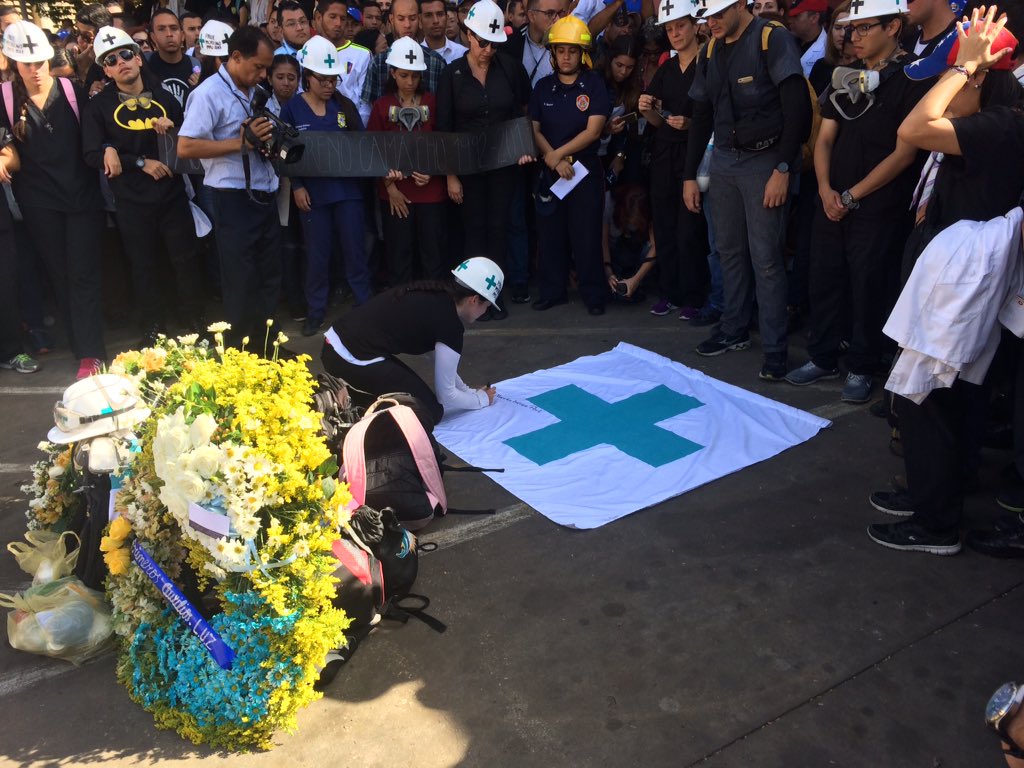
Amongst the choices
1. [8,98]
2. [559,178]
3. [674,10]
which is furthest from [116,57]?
[674,10]

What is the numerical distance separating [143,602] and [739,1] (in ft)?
14.0

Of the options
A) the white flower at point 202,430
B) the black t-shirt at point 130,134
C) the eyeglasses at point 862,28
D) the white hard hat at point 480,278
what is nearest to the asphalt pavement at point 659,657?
the white flower at point 202,430

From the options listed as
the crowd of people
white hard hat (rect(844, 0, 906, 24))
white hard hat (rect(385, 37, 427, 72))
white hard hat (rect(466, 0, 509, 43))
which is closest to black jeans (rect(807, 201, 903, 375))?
the crowd of people

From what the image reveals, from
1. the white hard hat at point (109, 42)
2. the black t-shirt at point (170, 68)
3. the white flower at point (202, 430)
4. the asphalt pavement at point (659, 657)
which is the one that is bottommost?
the asphalt pavement at point (659, 657)

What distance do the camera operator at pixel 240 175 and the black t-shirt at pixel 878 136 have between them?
3.20m

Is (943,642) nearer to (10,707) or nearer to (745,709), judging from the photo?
(745,709)

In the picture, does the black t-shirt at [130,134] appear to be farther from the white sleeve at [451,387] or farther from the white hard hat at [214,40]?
the white sleeve at [451,387]

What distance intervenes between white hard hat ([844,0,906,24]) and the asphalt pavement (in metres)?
2.23

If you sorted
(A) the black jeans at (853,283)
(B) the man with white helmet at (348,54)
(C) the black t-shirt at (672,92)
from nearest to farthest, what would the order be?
(A) the black jeans at (853,283)
(C) the black t-shirt at (672,92)
(B) the man with white helmet at (348,54)

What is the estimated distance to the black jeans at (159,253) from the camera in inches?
237

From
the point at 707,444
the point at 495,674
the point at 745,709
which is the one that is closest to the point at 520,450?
the point at 707,444

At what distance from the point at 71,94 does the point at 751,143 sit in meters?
4.15

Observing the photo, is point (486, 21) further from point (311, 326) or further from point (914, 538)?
point (914, 538)

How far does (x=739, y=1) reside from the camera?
506 centimetres
